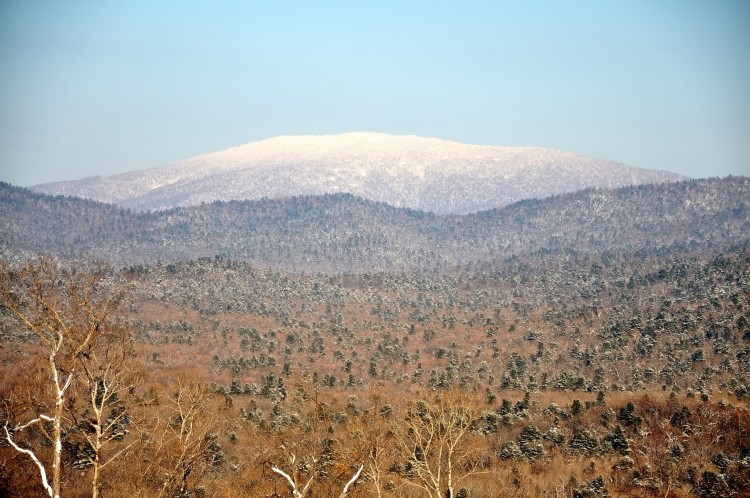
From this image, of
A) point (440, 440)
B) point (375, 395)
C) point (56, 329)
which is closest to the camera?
point (56, 329)

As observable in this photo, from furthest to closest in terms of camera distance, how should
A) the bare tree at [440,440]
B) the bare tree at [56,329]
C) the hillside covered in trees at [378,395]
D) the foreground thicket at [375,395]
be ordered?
the bare tree at [440,440]
the hillside covered in trees at [378,395]
the foreground thicket at [375,395]
the bare tree at [56,329]

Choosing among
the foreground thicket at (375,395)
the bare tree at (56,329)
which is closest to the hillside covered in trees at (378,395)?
the bare tree at (56,329)

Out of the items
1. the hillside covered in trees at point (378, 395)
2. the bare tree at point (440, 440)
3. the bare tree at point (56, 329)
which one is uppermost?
the bare tree at point (56, 329)

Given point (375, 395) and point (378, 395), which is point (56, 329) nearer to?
point (378, 395)

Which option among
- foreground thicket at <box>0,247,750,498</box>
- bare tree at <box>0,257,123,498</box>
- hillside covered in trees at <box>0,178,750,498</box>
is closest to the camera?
bare tree at <box>0,257,123,498</box>

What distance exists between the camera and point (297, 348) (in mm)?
152125

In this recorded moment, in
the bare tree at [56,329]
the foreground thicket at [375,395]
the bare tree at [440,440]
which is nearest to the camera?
the bare tree at [56,329]

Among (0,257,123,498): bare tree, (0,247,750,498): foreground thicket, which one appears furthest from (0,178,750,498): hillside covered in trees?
(0,247,750,498): foreground thicket

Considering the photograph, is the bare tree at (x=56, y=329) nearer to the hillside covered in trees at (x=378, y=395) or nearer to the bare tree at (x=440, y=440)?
the hillside covered in trees at (x=378, y=395)

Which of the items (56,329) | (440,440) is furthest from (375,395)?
(56,329)

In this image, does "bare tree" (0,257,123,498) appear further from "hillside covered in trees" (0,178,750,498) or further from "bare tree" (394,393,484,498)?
"bare tree" (394,393,484,498)

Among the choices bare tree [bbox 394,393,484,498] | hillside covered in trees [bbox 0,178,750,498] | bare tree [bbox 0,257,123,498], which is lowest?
hillside covered in trees [bbox 0,178,750,498]

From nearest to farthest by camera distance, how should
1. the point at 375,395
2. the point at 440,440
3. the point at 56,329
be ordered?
the point at 56,329 < the point at 440,440 < the point at 375,395

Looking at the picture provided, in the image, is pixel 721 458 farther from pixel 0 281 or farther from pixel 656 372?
pixel 0 281
